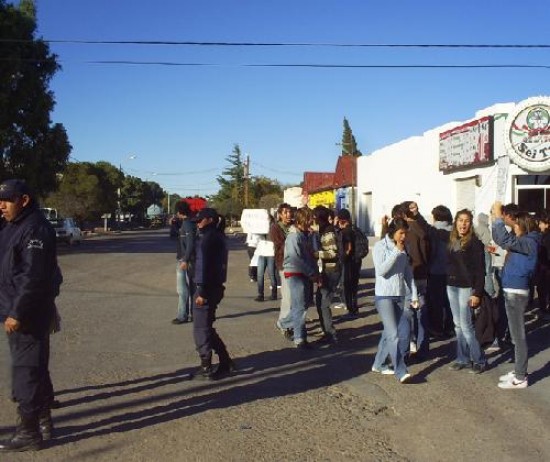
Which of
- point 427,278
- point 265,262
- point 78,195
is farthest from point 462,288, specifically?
point 78,195

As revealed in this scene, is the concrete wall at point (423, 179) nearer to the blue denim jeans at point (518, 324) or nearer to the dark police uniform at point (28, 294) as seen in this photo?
the blue denim jeans at point (518, 324)

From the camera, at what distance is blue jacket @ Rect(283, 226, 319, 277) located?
836 centimetres

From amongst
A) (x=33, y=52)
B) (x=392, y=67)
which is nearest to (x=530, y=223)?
(x=392, y=67)

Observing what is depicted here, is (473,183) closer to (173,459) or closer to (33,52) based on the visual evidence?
(173,459)

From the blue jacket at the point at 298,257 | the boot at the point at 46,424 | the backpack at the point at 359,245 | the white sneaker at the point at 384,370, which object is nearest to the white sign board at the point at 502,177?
the backpack at the point at 359,245

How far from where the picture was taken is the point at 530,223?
7.11m

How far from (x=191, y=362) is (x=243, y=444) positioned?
2701 millimetres

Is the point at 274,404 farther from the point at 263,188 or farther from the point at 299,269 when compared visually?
the point at 263,188

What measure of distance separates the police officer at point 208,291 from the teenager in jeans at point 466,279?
2463mm

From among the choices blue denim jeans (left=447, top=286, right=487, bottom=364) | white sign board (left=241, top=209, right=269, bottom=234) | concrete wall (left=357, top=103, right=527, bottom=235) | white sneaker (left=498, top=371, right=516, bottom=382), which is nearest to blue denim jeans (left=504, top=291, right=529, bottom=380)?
white sneaker (left=498, top=371, right=516, bottom=382)

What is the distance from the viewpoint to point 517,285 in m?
6.62

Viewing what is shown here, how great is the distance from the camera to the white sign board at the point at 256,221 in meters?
13.9

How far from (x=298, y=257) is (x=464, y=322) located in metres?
2.21

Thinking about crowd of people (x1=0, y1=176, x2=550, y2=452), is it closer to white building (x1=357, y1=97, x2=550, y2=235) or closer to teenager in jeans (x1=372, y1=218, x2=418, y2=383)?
teenager in jeans (x1=372, y1=218, x2=418, y2=383)
